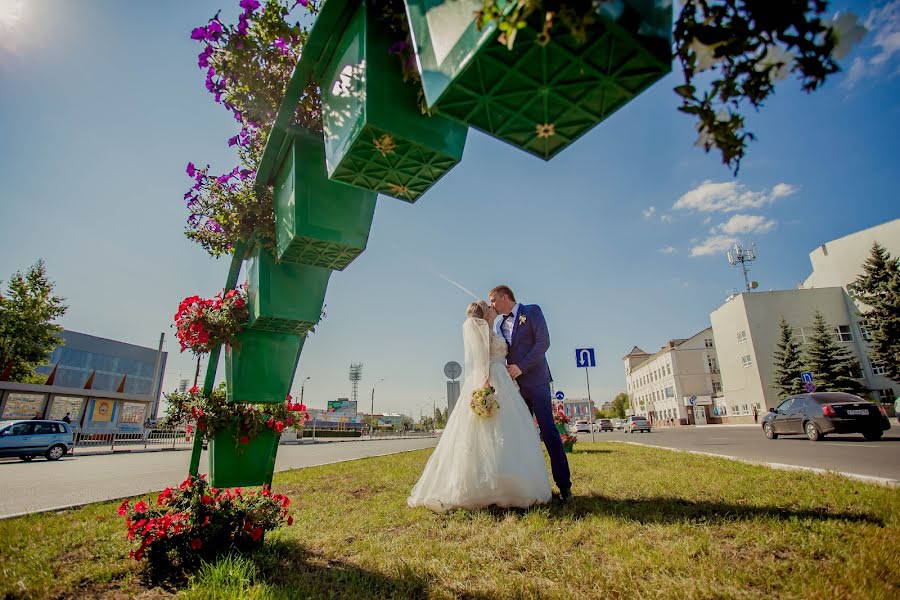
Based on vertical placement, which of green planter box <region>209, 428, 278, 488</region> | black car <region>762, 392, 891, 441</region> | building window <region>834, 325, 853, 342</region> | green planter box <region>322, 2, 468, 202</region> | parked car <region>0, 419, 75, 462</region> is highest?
building window <region>834, 325, 853, 342</region>

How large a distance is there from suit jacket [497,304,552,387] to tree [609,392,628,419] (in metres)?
103

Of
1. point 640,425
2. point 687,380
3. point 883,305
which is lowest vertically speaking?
point 640,425

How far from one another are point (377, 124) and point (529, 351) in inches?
136

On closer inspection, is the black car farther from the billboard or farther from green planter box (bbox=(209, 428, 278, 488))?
the billboard

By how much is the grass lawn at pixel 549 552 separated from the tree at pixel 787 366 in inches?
1468

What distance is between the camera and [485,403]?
414cm

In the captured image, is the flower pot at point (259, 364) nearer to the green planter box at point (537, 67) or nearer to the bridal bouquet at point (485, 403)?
the bridal bouquet at point (485, 403)

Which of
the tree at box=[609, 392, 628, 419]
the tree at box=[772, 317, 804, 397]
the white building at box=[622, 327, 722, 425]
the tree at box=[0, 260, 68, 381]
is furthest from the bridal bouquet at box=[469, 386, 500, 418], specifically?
the tree at box=[609, 392, 628, 419]

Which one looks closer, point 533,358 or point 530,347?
point 533,358

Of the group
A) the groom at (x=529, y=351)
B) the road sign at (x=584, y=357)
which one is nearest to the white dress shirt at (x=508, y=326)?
the groom at (x=529, y=351)

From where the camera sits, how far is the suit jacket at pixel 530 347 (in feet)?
14.8

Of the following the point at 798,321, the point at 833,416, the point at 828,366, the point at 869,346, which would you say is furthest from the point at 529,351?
the point at 798,321

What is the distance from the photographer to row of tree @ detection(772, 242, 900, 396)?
25.4 metres

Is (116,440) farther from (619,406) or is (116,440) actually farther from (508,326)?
(619,406)
